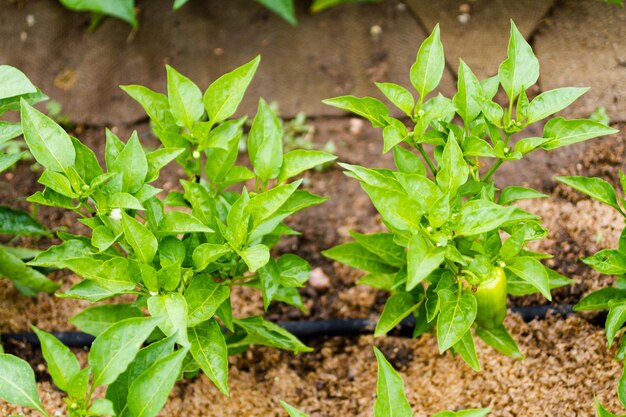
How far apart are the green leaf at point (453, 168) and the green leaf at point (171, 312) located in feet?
2.36

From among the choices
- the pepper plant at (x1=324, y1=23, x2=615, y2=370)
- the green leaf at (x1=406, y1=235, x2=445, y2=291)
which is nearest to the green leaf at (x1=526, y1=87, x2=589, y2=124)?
the pepper plant at (x1=324, y1=23, x2=615, y2=370)

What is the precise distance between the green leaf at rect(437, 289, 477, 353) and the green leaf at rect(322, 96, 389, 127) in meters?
0.50

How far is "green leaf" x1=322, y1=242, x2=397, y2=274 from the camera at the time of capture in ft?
7.38

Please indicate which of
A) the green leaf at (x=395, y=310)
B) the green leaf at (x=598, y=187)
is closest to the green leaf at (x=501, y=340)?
the green leaf at (x=395, y=310)

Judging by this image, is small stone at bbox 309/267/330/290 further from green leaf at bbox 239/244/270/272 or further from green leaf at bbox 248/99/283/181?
green leaf at bbox 239/244/270/272

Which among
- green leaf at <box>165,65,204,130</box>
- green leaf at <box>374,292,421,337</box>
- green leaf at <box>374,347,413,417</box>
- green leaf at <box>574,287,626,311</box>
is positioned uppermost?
green leaf at <box>165,65,204,130</box>

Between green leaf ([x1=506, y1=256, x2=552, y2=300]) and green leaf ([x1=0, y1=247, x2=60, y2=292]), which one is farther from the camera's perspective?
green leaf ([x1=0, y1=247, x2=60, y2=292])

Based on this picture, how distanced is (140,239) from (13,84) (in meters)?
0.58

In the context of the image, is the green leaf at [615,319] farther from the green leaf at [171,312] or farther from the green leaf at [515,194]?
the green leaf at [171,312]

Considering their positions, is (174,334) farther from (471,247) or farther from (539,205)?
(539,205)

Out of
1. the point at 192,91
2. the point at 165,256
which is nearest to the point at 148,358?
the point at 165,256

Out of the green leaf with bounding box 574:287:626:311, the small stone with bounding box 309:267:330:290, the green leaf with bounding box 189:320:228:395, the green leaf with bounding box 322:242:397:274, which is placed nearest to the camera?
the green leaf with bounding box 189:320:228:395

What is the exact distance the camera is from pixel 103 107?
11.0 ft

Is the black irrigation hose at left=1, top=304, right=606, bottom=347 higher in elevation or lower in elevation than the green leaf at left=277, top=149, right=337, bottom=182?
lower
